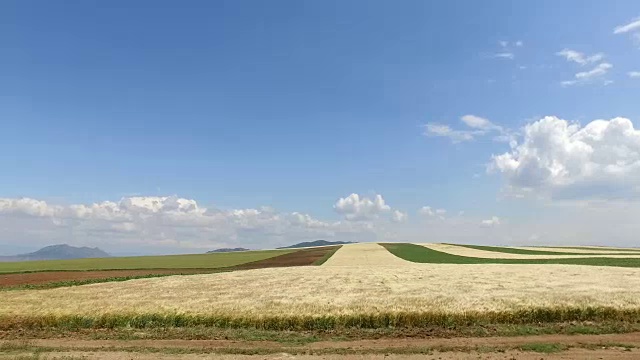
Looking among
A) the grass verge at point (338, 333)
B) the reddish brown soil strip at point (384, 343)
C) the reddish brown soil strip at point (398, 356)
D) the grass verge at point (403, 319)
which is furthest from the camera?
the grass verge at point (403, 319)

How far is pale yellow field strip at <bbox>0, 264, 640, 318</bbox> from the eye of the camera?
28.2 meters

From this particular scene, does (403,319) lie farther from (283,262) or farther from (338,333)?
(283,262)

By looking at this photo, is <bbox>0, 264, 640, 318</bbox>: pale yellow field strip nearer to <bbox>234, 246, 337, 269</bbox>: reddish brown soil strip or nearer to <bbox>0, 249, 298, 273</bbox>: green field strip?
<bbox>234, 246, 337, 269</bbox>: reddish brown soil strip

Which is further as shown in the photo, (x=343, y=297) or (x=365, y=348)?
(x=343, y=297)

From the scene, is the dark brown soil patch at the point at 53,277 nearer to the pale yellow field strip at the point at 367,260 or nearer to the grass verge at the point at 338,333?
the pale yellow field strip at the point at 367,260

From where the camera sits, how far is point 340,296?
3344 centimetres

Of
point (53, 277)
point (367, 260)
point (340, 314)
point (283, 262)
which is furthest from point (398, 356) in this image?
point (283, 262)

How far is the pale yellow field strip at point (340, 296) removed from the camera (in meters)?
28.2

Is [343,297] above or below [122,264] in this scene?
above

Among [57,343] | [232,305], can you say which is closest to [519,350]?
[232,305]

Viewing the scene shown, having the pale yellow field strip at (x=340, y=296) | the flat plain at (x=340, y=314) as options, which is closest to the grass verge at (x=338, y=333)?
the flat plain at (x=340, y=314)

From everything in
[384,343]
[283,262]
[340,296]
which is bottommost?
[384,343]

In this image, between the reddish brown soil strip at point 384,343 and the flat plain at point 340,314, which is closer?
the reddish brown soil strip at point 384,343

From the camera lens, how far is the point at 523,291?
→ 109ft
